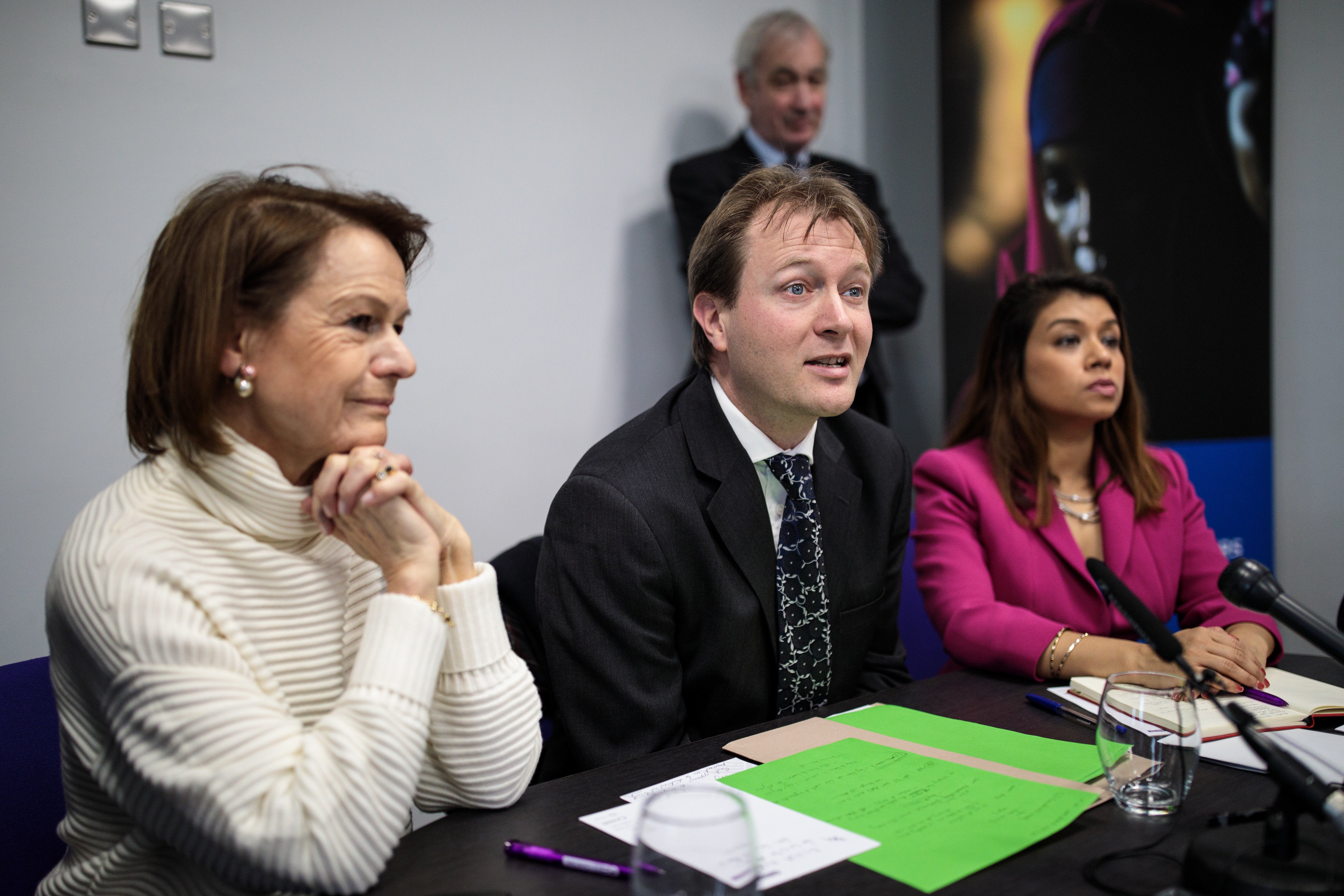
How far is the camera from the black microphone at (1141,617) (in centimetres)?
95

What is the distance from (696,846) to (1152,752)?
0.61 m

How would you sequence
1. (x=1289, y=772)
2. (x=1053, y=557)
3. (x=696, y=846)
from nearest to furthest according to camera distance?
1. (x=696, y=846)
2. (x=1289, y=772)
3. (x=1053, y=557)

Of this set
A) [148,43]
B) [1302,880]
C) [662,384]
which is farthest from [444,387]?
[1302,880]

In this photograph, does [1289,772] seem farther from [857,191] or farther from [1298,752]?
[857,191]

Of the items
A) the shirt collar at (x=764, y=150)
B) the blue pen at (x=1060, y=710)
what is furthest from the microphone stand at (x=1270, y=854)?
the shirt collar at (x=764, y=150)

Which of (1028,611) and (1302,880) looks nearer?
(1302,880)

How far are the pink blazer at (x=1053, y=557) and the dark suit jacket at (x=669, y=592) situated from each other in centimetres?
35

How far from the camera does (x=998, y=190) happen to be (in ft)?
11.1

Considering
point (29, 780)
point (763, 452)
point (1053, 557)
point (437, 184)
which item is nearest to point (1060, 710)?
point (763, 452)

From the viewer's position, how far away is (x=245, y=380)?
110 centimetres

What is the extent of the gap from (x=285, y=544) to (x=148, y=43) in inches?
73.1

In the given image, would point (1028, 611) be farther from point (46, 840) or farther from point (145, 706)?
point (46, 840)

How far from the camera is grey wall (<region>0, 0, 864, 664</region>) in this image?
7.43 feet

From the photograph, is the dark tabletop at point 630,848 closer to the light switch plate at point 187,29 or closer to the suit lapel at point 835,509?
the suit lapel at point 835,509
